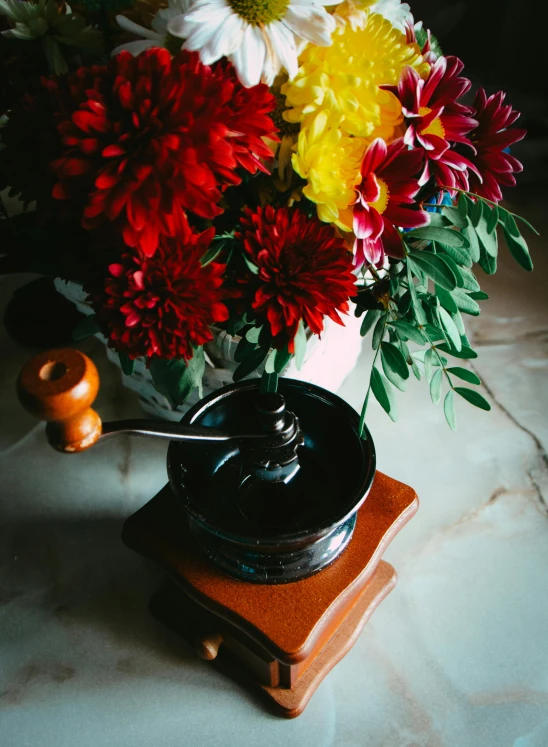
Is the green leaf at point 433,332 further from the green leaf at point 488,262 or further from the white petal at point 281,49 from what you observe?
the white petal at point 281,49

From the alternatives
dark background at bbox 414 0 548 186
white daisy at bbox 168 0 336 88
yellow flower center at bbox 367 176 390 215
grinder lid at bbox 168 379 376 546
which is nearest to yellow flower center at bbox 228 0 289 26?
white daisy at bbox 168 0 336 88

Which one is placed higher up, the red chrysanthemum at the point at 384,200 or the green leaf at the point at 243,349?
the red chrysanthemum at the point at 384,200

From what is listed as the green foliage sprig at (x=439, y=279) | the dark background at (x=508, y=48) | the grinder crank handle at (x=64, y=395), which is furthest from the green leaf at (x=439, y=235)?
the dark background at (x=508, y=48)

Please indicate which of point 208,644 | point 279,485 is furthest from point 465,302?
point 208,644

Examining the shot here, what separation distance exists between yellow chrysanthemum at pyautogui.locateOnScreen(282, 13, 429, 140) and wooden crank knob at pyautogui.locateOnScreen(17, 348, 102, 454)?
0.18m

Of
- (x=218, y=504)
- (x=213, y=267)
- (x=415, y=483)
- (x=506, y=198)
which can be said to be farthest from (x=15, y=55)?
(x=506, y=198)

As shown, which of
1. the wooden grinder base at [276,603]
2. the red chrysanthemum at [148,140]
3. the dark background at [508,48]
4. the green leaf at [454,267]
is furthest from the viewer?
the dark background at [508,48]

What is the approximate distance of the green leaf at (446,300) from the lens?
1.40 ft

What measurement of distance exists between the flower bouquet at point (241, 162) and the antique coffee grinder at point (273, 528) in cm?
13

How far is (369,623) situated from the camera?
0.72 m

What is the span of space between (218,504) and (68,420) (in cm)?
26

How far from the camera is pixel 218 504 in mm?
587

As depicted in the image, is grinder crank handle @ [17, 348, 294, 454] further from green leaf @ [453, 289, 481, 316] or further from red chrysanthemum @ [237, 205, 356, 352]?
green leaf @ [453, 289, 481, 316]

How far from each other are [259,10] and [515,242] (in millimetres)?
214
